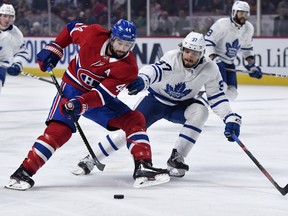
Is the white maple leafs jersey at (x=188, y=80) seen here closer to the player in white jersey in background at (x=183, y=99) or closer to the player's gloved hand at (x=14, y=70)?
the player in white jersey in background at (x=183, y=99)

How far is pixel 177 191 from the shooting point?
4.08 metres

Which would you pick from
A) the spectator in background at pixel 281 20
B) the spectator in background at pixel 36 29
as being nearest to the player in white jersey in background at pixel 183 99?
the spectator in background at pixel 281 20

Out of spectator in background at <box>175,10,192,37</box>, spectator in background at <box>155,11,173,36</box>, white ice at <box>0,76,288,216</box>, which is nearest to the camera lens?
white ice at <box>0,76,288,216</box>

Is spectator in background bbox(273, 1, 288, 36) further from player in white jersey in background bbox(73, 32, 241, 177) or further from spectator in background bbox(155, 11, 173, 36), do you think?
player in white jersey in background bbox(73, 32, 241, 177)

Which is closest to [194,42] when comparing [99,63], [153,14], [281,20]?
[99,63]

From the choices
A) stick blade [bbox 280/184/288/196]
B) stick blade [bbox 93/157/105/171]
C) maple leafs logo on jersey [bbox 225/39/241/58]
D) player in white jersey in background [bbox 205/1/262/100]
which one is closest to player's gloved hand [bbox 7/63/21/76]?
player in white jersey in background [bbox 205/1/262/100]

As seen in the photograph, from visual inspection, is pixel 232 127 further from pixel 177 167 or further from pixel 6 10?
pixel 6 10

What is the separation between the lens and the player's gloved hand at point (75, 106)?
403 centimetres

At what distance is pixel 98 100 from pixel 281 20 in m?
7.58

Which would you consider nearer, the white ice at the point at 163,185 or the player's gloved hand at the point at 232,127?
the white ice at the point at 163,185

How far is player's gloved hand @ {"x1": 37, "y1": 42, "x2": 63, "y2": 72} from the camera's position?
4500 millimetres

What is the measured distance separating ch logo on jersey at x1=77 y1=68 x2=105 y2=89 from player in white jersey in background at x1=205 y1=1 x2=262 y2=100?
3.31 metres

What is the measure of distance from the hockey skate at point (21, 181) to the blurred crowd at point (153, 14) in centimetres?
765

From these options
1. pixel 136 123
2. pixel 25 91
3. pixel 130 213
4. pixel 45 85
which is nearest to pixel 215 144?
pixel 136 123
